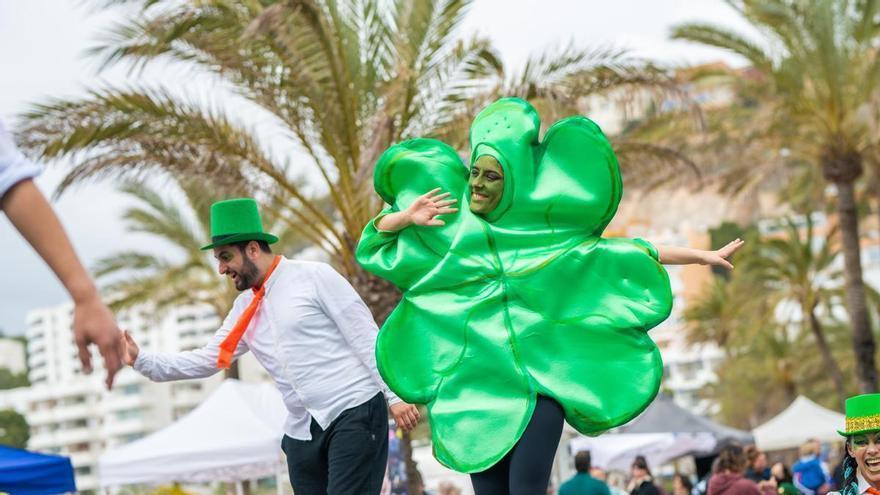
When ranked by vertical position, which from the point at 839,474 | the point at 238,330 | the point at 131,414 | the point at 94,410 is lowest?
the point at 131,414

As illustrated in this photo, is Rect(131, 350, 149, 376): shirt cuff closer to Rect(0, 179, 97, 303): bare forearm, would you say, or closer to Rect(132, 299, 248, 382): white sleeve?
Rect(132, 299, 248, 382): white sleeve

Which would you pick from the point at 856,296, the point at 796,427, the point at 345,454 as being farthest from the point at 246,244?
the point at 796,427

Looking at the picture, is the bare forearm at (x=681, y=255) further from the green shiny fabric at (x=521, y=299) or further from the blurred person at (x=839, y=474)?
the blurred person at (x=839, y=474)

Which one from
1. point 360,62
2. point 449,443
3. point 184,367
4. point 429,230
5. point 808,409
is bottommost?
point 808,409

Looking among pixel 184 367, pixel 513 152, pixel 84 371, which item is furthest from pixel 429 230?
pixel 84 371

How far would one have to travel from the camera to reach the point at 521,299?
5.18 metres

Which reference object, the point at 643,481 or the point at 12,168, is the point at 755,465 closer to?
the point at 643,481

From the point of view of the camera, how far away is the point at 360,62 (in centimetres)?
1316

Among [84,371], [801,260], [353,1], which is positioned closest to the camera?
[84,371]

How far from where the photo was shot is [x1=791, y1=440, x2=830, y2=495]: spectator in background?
16109mm

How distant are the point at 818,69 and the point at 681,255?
49.3 feet

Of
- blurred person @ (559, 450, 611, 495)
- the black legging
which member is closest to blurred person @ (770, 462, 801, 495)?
blurred person @ (559, 450, 611, 495)

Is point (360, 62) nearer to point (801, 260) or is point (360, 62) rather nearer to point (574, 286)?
point (574, 286)

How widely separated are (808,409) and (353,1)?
46.6ft
